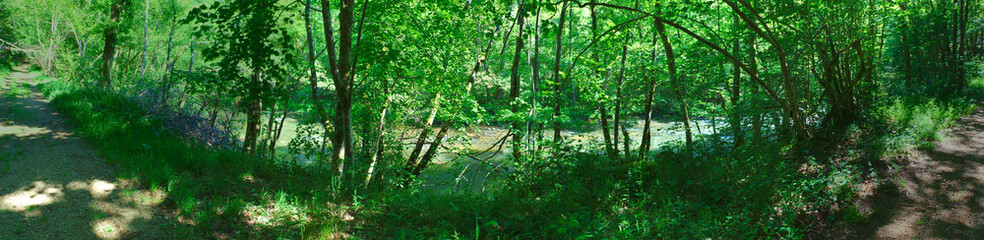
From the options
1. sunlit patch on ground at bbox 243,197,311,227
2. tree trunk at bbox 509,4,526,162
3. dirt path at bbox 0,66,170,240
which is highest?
tree trunk at bbox 509,4,526,162

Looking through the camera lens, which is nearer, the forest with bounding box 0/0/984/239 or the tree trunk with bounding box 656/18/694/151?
the forest with bounding box 0/0/984/239

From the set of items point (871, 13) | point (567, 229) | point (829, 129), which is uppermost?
point (871, 13)

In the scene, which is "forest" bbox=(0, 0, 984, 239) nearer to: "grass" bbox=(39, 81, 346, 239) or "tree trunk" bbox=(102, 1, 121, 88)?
"grass" bbox=(39, 81, 346, 239)

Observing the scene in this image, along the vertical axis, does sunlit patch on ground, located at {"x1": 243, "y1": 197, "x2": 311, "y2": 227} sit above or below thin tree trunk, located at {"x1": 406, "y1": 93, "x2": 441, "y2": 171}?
below

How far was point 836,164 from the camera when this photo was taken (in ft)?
22.0

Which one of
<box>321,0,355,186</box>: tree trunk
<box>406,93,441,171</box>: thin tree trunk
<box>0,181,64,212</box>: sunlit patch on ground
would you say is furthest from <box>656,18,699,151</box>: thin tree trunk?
<box>0,181,64,212</box>: sunlit patch on ground

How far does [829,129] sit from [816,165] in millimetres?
1953

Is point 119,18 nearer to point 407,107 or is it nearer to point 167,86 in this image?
point 167,86

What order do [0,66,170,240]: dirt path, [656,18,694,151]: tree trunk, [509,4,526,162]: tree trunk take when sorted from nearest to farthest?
[0,66,170,240]: dirt path → [656,18,694,151]: tree trunk → [509,4,526,162]: tree trunk

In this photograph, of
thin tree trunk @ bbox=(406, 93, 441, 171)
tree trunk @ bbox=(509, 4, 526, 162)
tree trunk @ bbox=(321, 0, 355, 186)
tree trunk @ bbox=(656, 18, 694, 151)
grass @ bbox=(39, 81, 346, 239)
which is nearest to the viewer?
grass @ bbox=(39, 81, 346, 239)

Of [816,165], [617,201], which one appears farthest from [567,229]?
[816,165]

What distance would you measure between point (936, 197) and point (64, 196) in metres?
9.68

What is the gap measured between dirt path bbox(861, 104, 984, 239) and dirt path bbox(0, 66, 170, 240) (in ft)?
24.5

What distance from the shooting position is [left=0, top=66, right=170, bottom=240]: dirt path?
371 cm
